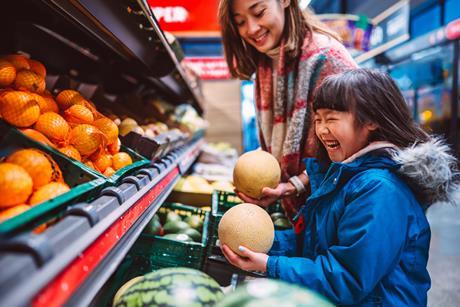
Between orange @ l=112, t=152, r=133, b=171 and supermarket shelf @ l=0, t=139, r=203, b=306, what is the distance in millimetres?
131

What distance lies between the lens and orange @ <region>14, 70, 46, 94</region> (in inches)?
53.4

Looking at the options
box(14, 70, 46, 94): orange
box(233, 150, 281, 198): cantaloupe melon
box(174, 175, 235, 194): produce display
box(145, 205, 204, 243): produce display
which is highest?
box(14, 70, 46, 94): orange

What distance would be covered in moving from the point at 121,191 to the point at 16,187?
0.32 metres

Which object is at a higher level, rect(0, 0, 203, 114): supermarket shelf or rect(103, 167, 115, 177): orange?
rect(0, 0, 203, 114): supermarket shelf

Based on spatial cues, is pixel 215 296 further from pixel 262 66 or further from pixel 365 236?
pixel 262 66

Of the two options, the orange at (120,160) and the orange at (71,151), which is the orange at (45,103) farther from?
the orange at (120,160)

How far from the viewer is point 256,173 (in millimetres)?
1861

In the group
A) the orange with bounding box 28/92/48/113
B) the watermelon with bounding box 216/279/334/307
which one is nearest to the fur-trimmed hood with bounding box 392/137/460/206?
the watermelon with bounding box 216/279/334/307

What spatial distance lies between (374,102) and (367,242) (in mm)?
585

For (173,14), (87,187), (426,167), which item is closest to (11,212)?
(87,187)

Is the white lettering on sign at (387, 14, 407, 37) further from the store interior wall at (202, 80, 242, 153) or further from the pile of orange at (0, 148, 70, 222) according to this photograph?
the pile of orange at (0, 148, 70, 222)

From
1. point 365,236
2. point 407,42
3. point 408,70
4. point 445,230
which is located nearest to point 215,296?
point 365,236

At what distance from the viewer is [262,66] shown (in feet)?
7.50

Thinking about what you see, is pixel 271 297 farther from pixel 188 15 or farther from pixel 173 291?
pixel 188 15
